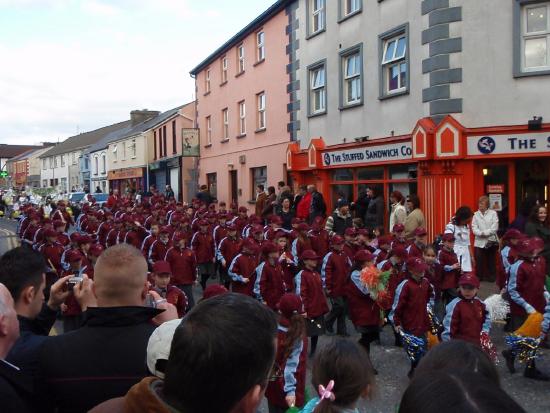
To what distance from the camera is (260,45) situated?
2478cm

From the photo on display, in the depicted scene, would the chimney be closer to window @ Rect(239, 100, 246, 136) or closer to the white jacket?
window @ Rect(239, 100, 246, 136)

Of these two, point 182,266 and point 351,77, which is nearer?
point 182,266

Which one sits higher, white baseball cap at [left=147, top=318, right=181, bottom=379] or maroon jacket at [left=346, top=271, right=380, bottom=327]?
white baseball cap at [left=147, top=318, right=181, bottom=379]

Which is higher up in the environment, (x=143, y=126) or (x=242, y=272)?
(x=143, y=126)

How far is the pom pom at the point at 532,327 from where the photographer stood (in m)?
7.12

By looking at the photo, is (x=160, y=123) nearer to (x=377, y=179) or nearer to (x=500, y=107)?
(x=377, y=179)

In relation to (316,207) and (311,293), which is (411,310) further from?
(316,207)

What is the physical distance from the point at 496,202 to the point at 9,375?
42.0 ft

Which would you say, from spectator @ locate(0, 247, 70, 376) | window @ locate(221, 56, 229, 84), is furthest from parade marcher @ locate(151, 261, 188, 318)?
window @ locate(221, 56, 229, 84)

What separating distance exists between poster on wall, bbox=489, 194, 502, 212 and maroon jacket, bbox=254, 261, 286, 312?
275 inches

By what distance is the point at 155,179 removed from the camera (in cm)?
4272

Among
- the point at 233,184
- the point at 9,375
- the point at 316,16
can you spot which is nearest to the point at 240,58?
the point at 233,184

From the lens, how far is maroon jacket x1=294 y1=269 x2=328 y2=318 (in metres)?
8.10

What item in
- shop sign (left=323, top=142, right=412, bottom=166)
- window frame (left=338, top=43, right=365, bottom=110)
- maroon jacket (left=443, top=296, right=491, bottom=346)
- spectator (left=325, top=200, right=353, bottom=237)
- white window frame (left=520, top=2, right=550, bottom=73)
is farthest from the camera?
window frame (left=338, top=43, right=365, bottom=110)
